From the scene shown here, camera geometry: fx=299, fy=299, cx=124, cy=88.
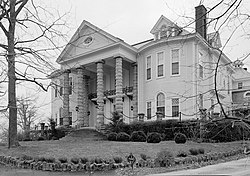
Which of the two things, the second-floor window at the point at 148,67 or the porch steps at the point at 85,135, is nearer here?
the porch steps at the point at 85,135

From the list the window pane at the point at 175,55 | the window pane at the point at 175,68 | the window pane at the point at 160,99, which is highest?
the window pane at the point at 175,55

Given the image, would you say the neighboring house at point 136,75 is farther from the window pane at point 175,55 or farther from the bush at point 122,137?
the bush at point 122,137

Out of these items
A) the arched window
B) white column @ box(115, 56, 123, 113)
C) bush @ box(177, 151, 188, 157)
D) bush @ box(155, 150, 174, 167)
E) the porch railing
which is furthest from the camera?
the porch railing

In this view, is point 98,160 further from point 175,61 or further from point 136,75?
point 136,75

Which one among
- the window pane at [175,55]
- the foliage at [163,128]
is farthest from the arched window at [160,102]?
the window pane at [175,55]

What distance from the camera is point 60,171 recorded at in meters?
11.2

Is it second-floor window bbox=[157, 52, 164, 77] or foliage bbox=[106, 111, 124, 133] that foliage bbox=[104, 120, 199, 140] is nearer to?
foliage bbox=[106, 111, 124, 133]

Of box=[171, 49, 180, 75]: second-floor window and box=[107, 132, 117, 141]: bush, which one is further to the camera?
box=[171, 49, 180, 75]: second-floor window

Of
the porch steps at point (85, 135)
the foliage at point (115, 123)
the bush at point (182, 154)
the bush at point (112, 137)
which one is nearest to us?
the bush at point (182, 154)

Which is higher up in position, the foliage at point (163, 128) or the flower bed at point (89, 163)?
the foliage at point (163, 128)

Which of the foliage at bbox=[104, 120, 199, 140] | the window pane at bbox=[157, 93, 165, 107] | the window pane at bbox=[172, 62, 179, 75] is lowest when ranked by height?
the foliage at bbox=[104, 120, 199, 140]

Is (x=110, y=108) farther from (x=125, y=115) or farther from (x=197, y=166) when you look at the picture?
(x=197, y=166)

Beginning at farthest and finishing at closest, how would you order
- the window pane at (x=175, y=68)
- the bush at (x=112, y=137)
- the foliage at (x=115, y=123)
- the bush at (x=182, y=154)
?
the window pane at (x=175, y=68), the foliage at (x=115, y=123), the bush at (x=112, y=137), the bush at (x=182, y=154)

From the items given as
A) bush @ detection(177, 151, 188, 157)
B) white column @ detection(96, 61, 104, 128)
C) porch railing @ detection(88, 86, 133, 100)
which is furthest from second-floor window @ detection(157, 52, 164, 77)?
bush @ detection(177, 151, 188, 157)
